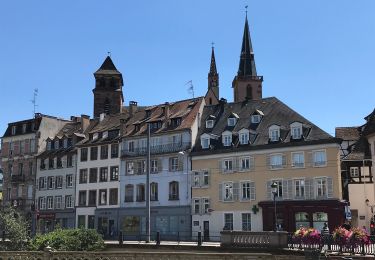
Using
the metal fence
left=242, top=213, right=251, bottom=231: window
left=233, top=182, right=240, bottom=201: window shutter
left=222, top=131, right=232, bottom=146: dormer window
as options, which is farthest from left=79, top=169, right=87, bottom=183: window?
the metal fence

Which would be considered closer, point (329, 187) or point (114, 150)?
point (329, 187)

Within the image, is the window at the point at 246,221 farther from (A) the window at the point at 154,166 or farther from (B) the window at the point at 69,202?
(B) the window at the point at 69,202

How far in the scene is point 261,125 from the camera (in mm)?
52719

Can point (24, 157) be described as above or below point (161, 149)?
above

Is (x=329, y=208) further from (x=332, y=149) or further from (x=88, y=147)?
(x=88, y=147)

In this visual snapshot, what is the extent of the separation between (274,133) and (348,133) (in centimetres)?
1084

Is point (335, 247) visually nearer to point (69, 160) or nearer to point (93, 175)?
point (93, 175)

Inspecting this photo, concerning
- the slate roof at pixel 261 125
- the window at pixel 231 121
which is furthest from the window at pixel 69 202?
the window at pixel 231 121

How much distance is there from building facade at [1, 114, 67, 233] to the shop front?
31358mm

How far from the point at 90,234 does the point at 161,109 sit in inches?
1092

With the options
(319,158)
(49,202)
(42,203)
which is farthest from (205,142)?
(42,203)

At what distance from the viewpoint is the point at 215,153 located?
52812mm

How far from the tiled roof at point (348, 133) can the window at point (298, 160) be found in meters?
9.41

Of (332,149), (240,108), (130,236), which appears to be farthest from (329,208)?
(130,236)
